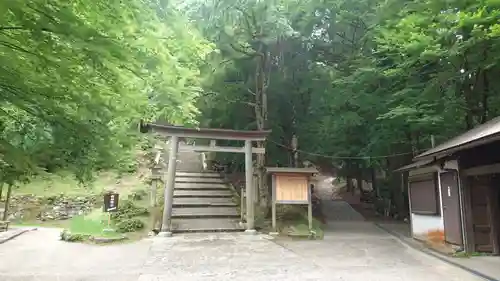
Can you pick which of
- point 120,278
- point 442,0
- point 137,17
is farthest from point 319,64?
point 137,17

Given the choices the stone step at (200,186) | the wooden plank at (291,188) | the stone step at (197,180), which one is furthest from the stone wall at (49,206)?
the wooden plank at (291,188)

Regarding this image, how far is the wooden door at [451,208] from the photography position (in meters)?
9.16

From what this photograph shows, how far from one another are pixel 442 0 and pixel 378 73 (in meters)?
4.15

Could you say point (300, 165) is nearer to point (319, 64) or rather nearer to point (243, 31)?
point (319, 64)

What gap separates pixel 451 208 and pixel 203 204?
935 cm

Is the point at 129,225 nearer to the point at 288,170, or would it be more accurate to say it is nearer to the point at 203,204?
the point at 203,204

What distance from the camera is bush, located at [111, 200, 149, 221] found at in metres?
13.8

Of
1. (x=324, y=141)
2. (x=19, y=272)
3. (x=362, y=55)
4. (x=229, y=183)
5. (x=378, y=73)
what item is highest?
(x=362, y=55)

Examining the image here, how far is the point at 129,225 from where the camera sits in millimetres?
13055

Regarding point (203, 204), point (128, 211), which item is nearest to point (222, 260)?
point (128, 211)

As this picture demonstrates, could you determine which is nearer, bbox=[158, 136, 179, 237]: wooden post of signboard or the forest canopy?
the forest canopy

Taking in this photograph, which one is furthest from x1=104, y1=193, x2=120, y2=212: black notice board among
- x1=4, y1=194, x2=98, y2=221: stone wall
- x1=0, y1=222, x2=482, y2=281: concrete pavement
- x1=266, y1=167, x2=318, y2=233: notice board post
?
x1=4, y1=194, x2=98, y2=221: stone wall

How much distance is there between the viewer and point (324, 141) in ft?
63.1

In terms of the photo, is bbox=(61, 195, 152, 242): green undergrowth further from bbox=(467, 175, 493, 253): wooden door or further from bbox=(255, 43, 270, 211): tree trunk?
bbox=(467, 175, 493, 253): wooden door
